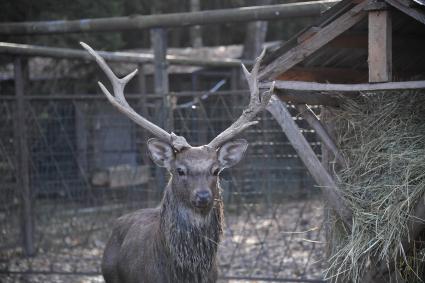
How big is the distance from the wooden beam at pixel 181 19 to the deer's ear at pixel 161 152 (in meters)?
2.56

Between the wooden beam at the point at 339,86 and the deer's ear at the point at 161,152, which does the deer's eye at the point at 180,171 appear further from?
the wooden beam at the point at 339,86

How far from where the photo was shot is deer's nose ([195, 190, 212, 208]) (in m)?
5.41

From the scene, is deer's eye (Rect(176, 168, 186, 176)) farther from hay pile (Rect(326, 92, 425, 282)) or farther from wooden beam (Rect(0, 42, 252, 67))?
wooden beam (Rect(0, 42, 252, 67))

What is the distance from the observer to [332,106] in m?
6.38

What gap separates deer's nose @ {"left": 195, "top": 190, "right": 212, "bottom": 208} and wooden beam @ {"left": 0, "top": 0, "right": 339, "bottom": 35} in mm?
2870

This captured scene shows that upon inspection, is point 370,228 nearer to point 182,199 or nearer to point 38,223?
point 182,199

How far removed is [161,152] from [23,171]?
411 centimetres

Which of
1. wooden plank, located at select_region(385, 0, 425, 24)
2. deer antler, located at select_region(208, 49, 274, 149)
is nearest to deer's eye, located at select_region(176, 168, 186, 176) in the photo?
deer antler, located at select_region(208, 49, 274, 149)

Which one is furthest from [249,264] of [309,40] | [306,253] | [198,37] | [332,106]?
[198,37]

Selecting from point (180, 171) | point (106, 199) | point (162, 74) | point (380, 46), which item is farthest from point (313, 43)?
point (106, 199)

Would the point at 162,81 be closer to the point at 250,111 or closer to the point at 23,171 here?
the point at 23,171

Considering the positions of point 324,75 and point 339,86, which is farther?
point 324,75

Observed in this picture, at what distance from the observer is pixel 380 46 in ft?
17.5

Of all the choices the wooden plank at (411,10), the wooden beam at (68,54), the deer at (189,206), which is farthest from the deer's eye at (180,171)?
the wooden beam at (68,54)
